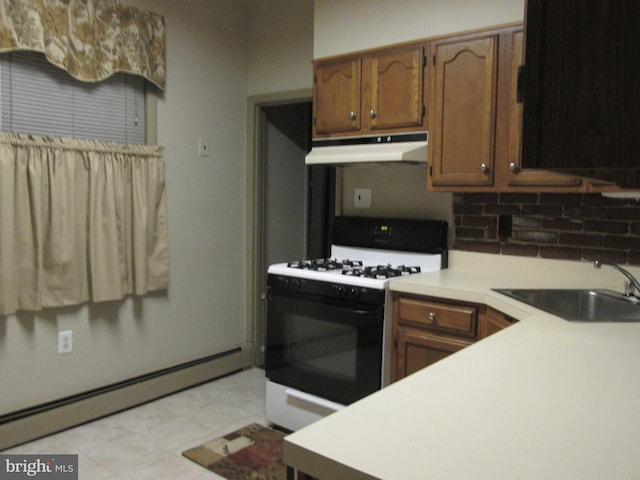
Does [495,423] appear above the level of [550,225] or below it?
below

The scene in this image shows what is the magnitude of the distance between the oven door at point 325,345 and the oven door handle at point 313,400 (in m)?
0.02

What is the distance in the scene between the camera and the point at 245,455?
8.23ft

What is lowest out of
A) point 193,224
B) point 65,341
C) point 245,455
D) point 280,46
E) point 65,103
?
point 245,455

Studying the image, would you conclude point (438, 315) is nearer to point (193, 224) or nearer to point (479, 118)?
point (479, 118)

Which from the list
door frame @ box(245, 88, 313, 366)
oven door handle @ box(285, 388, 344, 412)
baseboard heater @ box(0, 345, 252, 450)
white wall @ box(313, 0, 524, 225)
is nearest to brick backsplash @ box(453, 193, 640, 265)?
white wall @ box(313, 0, 524, 225)

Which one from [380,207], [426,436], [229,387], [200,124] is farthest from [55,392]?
[426,436]

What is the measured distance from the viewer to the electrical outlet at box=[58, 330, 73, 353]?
2.73 meters

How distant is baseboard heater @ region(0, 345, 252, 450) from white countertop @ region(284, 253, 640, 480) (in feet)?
7.60

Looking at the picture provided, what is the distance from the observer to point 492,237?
2633mm

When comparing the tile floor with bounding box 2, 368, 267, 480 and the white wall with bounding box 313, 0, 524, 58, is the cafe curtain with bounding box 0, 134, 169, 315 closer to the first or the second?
the tile floor with bounding box 2, 368, 267, 480

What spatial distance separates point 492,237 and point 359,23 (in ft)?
4.42

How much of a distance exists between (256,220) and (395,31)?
1.69 metres

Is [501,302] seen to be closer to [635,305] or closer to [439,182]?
[635,305]

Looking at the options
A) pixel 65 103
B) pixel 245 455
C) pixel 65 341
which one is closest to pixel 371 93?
pixel 65 103
